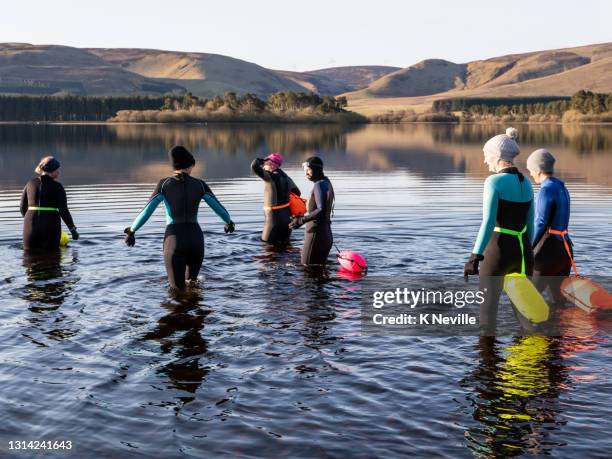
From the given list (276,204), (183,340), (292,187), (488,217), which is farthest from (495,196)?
(292,187)

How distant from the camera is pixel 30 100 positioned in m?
176

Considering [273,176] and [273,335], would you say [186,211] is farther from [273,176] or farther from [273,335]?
[273,176]

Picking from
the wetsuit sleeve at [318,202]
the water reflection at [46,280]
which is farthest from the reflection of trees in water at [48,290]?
the wetsuit sleeve at [318,202]

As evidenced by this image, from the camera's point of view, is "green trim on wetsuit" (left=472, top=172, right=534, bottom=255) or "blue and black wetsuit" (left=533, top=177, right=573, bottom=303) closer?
"green trim on wetsuit" (left=472, top=172, right=534, bottom=255)

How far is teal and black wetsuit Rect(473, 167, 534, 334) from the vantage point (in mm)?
9516

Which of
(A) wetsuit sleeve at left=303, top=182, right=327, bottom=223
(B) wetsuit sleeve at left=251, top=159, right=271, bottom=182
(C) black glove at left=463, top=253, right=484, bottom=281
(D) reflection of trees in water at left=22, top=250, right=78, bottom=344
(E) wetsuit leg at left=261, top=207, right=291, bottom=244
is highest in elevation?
(B) wetsuit sleeve at left=251, top=159, right=271, bottom=182

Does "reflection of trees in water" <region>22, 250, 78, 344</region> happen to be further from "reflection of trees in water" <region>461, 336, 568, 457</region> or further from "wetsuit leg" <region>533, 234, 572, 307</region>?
"wetsuit leg" <region>533, 234, 572, 307</region>

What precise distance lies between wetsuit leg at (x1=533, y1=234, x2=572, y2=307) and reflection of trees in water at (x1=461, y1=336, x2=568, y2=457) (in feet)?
4.58

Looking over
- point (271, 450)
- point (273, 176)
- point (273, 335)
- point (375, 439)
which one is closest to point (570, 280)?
point (273, 335)

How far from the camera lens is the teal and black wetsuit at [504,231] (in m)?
9.52

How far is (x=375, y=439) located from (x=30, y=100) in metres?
184

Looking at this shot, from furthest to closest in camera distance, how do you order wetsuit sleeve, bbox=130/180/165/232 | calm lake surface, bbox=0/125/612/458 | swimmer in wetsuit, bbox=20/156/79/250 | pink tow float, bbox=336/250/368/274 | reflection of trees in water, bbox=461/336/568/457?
swimmer in wetsuit, bbox=20/156/79/250
pink tow float, bbox=336/250/368/274
wetsuit sleeve, bbox=130/180/165/232
calm lake surface, bbox=0/125/612/458
reflection of trees in water, bbox=461/336/568/457

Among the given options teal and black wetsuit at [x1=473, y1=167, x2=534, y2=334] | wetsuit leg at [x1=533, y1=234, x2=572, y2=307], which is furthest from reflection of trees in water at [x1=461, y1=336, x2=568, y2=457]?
wetsuit leg at [x1=533, y1=234, x2=572, y2=307]

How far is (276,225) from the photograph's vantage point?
60.6 feet
